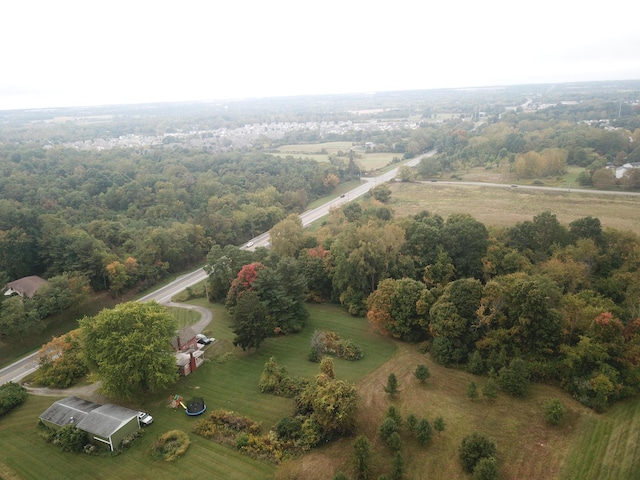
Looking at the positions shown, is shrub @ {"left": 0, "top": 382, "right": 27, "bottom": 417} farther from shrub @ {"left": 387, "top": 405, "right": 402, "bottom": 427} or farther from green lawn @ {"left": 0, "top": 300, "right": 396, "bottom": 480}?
shrub @ {"left": 387, "top": 405, "right": 402, "bottom": 427}

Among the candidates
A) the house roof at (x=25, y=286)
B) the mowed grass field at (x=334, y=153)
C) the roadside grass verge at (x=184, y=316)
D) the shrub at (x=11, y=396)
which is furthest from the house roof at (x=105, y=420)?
the mowed grass field at (x=334, y=153)

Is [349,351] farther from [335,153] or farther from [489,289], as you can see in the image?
[335,153]

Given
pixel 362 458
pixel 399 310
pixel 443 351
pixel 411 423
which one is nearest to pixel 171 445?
pixel 362 458

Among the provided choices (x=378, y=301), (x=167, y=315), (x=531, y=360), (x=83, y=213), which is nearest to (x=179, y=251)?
(x=83, y=213)

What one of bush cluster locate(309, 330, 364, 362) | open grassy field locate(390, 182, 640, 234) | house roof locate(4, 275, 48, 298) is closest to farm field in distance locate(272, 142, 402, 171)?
open grassy field locate(390, 182, 640, 234)

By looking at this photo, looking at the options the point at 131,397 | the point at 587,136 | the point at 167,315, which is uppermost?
the point at 587,136

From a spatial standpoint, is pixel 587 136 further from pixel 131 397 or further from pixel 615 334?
pixel 131 397

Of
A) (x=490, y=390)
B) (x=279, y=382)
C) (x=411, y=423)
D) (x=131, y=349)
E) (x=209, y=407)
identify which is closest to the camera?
(x=411, y=423)
